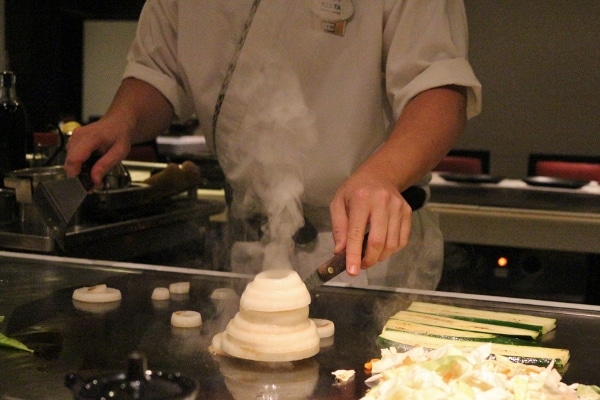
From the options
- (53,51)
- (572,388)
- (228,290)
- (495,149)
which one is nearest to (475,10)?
(495,149)

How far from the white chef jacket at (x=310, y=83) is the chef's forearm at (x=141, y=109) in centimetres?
4

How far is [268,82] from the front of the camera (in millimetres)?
2270

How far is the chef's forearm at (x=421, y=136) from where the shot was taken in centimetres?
174

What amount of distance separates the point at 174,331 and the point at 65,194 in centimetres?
71

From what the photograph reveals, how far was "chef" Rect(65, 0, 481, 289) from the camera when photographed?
6.64 feet

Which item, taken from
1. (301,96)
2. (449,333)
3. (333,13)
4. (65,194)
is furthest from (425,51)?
(65,194)

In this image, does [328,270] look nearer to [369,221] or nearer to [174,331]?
[369,221]

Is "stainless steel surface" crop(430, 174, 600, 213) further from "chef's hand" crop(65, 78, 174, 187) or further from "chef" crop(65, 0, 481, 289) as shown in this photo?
"chef's hand" crop(65, 78, 174, 187)

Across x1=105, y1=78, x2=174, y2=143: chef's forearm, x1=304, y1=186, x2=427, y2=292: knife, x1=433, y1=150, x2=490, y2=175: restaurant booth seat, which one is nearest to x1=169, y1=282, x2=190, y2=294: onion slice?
x1=304, y1=186, x2=427, y2=292: knife

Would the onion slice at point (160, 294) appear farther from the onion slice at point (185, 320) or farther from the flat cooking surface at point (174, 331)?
the onion slice at point (185, 320)

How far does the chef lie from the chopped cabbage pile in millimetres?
667

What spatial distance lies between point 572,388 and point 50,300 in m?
1.09

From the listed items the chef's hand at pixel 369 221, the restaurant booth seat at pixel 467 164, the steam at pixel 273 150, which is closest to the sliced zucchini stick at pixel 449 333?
the chef's hand at pixel 369 221

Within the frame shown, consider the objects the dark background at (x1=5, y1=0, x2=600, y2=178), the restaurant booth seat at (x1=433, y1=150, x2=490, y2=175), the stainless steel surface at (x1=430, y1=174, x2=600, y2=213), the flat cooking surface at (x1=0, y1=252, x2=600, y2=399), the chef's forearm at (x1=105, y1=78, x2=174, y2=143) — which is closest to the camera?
the flat cooking surface at (x1=0, y1=252, x2=600, y2=399)
